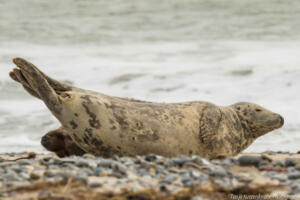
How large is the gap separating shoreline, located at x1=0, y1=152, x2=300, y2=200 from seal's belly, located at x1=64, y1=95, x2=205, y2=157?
1.54ft

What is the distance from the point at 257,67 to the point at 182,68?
5.73 feet

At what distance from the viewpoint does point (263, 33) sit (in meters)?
17.8

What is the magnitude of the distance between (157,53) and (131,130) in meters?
11.1

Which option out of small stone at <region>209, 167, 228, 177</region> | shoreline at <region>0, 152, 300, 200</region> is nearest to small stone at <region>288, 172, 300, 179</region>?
shoreline at <region>0, 152, 300, 200</region>

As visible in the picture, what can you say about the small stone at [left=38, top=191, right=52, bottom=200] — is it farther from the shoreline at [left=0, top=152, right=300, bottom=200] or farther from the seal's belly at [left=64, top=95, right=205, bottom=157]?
the seal's belly at [left=64, top=95, right=205, bottom=157]

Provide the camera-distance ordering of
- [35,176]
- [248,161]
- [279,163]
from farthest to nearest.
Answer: [279,163] → [248,161] → [35,176]

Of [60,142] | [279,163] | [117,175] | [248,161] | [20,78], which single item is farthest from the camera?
[60,142]

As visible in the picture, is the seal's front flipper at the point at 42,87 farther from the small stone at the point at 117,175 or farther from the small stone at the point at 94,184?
the small stone at the point at 94,184

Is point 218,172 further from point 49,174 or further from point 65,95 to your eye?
point 65,95

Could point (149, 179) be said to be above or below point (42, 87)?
below

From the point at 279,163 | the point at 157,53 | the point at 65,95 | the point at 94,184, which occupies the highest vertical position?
the point at 65,95

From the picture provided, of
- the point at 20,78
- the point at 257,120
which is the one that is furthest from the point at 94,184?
the point at 257,120

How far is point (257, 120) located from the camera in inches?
235

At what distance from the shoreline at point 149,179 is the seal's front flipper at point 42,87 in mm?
561
